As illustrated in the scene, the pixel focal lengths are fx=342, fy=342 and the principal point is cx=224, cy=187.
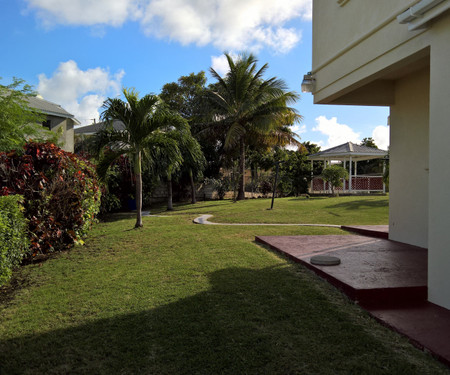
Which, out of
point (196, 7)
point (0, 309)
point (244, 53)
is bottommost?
point (0, 309)

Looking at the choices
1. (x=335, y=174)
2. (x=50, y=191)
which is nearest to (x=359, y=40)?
(x=50, y=191)

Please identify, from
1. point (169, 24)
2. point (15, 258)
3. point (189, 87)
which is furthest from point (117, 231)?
point (189, 87)

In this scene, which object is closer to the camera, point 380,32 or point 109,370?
point 109,370

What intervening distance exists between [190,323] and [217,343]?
1.66ft

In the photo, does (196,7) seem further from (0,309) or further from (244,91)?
(244,91)

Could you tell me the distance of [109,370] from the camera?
2652 millimetres

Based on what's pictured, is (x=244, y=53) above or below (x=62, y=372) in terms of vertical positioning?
above

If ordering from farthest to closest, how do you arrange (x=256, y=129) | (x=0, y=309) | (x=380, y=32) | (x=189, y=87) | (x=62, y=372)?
(x=189, y=87), (x=256, y=129), (x=380, y=32), (x=0, y=309), (x=62, y=372)

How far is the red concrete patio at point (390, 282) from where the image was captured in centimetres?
317

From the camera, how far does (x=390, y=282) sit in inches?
160

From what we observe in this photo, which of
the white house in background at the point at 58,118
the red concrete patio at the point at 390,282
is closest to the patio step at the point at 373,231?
the red concrete patio at the point at 390,282

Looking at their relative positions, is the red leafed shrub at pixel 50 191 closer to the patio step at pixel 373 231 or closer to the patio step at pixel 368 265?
the patio step at pixel 368 265

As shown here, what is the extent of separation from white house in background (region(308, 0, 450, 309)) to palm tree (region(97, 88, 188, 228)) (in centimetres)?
438

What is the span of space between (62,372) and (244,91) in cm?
1942
